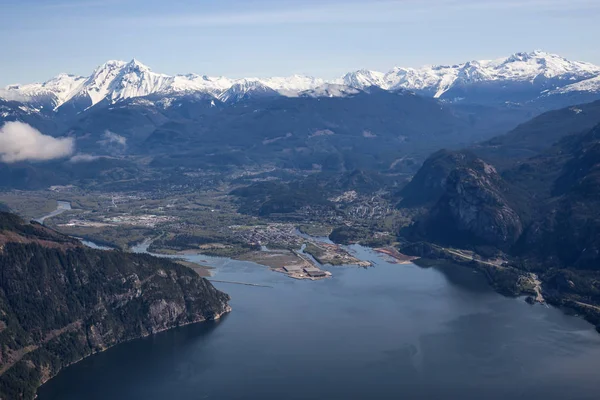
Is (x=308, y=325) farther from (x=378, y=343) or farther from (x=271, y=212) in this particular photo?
(x=271, y=212)

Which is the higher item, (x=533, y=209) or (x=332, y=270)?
(x=533, y=209)

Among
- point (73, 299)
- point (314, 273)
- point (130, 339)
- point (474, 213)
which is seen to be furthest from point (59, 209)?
point (130, 339)

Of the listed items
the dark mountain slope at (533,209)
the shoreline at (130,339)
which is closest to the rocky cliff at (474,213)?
the dark mountain slope at (533,209)

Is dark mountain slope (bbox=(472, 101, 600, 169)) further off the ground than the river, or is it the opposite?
dark mountain slope (bbox=(472, 101, 600, 169))

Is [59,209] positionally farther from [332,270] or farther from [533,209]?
[533,209]

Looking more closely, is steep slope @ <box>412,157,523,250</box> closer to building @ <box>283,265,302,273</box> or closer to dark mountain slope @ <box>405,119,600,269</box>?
dark mountain slope @ <box>405,119,600,269</box>

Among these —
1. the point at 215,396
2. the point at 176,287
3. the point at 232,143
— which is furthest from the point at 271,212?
the point at 232,143

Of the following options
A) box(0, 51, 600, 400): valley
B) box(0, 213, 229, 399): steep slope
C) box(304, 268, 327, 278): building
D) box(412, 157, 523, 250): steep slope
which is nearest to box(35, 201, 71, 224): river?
box(0, 51, 600, 400): valley
